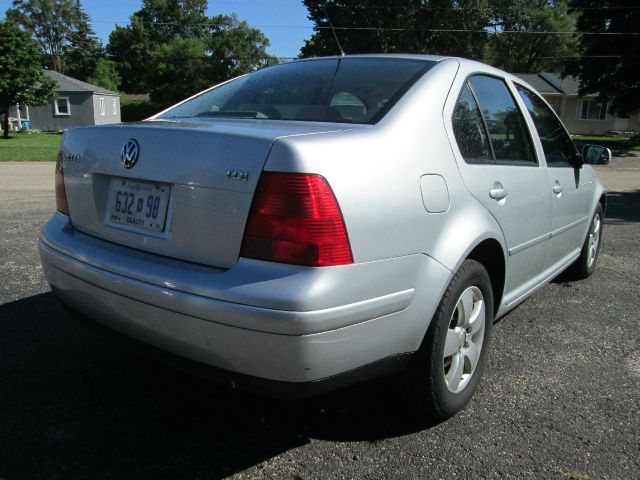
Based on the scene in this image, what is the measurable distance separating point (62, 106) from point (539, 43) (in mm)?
47283

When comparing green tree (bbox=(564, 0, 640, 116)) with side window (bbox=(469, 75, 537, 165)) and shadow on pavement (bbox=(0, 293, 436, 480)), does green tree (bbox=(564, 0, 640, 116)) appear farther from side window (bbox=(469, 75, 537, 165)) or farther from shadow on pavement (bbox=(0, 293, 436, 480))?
shadow on pavement (bbox=(0, 293, 436, 480))

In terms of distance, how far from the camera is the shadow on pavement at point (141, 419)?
2193 mm

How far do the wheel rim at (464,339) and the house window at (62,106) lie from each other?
42.6m

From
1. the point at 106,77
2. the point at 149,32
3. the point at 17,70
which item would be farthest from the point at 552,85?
the point at 149,32

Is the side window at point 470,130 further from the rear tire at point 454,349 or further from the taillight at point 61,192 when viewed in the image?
the taillight at point 61,192

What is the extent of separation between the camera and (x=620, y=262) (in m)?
5.63

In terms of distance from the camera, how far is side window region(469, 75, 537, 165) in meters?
2.93

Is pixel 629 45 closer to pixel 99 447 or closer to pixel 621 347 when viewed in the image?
pixel 621 347

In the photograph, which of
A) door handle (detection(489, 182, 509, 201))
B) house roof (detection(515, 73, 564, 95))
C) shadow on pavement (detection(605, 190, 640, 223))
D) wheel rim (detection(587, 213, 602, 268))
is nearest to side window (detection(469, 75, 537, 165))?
door handle (detection(489, 182, 509, 201))

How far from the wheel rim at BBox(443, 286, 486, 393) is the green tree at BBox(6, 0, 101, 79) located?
85061mm

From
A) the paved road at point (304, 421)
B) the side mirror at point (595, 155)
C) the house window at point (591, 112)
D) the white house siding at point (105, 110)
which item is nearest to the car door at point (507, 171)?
the paved road at point (304, 421)

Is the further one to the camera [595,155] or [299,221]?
[595,155]

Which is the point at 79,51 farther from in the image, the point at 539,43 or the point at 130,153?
the point at 130,153

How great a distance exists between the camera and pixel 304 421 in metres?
2.56
